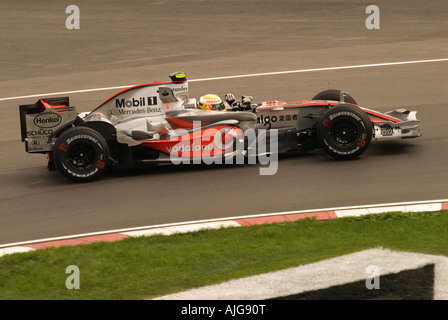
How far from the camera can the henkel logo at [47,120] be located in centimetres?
1451

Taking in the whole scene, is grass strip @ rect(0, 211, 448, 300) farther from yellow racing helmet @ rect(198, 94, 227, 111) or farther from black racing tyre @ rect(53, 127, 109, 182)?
→ yellow racing helmet @ rect(198, 94, 227, 111)

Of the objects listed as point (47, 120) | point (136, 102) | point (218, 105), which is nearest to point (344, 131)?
point (218, 105)

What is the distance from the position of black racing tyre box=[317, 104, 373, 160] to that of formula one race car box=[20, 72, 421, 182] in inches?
0.6

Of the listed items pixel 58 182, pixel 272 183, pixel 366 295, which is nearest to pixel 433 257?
pixel 366 295

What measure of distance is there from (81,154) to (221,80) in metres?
7.15

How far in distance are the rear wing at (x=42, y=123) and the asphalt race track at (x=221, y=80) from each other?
678 mm

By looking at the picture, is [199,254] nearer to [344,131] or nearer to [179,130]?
[179,130]

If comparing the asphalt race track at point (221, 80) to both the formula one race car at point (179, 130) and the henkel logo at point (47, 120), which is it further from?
the henkel logo at point (47, 120)

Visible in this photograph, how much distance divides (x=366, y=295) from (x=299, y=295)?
2.41 feet

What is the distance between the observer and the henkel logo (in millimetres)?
14508

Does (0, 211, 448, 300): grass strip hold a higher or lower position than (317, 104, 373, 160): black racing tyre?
lower

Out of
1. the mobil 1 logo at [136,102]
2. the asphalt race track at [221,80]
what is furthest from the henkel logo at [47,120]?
the mobil 1 logo at [136,102]

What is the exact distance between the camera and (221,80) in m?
20.9

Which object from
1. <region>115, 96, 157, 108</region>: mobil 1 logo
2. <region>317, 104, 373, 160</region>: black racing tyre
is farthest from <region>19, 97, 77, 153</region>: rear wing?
<region>317, 104, 373, 160</region>: black racing tyre
